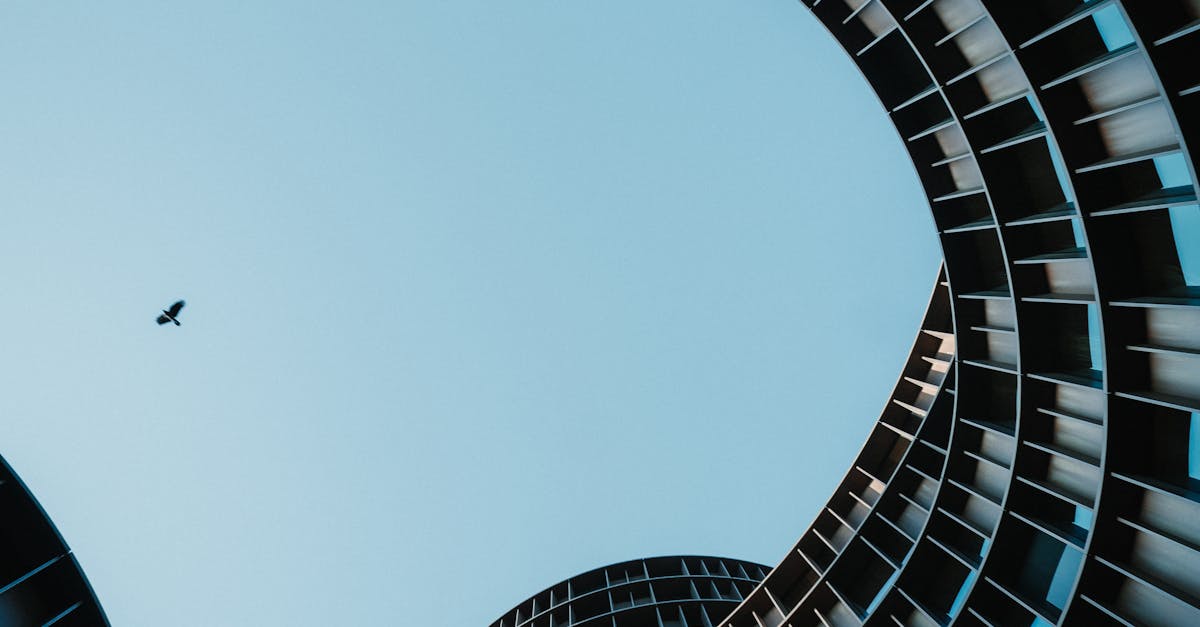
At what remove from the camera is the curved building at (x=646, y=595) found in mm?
34562

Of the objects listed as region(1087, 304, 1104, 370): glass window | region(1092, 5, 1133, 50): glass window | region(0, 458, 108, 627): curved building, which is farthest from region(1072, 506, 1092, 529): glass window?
region(0, 458, 108, 627): curved building

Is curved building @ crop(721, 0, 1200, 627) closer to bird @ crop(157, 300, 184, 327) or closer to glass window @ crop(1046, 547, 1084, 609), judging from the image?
glass window @ crop(1046, 547, 1084, 609)

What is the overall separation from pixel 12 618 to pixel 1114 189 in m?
25.9

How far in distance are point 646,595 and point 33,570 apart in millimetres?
33077

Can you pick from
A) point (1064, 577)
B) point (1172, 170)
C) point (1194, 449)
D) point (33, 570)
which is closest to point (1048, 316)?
point (1194, 449)

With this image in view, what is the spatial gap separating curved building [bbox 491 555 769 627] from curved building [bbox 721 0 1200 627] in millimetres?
16129

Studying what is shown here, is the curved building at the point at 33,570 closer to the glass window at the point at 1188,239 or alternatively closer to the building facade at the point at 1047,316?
the building facade at the point at 1047,316

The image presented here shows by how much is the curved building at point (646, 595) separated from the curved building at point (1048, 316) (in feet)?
52.9

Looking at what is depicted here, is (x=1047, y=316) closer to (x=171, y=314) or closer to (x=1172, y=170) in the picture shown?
Result: (x=1172, y=170)

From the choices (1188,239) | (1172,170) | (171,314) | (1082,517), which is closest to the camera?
(1172,170)

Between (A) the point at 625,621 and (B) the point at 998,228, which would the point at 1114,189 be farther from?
(A) the point at 625,621

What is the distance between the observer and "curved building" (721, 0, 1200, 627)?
11.2m

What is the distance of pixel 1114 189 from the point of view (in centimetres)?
1199

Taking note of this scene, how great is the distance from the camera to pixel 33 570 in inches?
496
